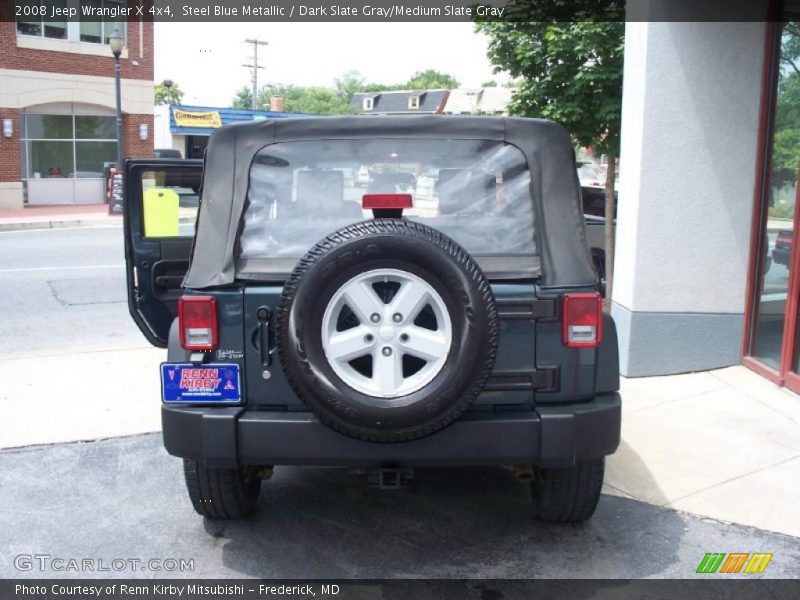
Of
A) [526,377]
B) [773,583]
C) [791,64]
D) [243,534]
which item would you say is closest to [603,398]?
[526,377]

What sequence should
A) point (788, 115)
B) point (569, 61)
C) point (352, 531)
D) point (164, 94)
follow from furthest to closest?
point (164, 94) → point (569, 61) → point (788, 115) → point (352, 531)

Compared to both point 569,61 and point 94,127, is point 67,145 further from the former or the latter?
point 569,61

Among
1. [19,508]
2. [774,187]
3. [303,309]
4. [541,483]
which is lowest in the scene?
[19,508]

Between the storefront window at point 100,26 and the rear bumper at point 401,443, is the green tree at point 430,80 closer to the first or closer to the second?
the storefront window at point 100,26

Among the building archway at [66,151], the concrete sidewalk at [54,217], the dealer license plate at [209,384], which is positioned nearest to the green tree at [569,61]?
the dealer license plate at [209,384]

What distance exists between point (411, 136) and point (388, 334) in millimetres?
1101

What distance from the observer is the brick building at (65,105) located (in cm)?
2525

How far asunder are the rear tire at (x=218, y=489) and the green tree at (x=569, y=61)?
594 centimetres

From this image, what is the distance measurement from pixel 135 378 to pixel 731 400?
181 inches

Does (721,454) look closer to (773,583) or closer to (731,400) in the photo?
(731,400)

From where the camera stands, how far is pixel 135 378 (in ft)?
23.1

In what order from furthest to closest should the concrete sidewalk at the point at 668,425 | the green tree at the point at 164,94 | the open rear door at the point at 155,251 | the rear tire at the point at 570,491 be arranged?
the green tree at the point at 164,94, the open rear door at the point at 155,251, the concrete sidewalk at the point at 668,425, the rear tire at the point at 570,491

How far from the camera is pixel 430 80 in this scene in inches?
5138

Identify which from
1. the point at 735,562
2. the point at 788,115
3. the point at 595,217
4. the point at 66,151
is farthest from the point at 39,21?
the point at 735,562
